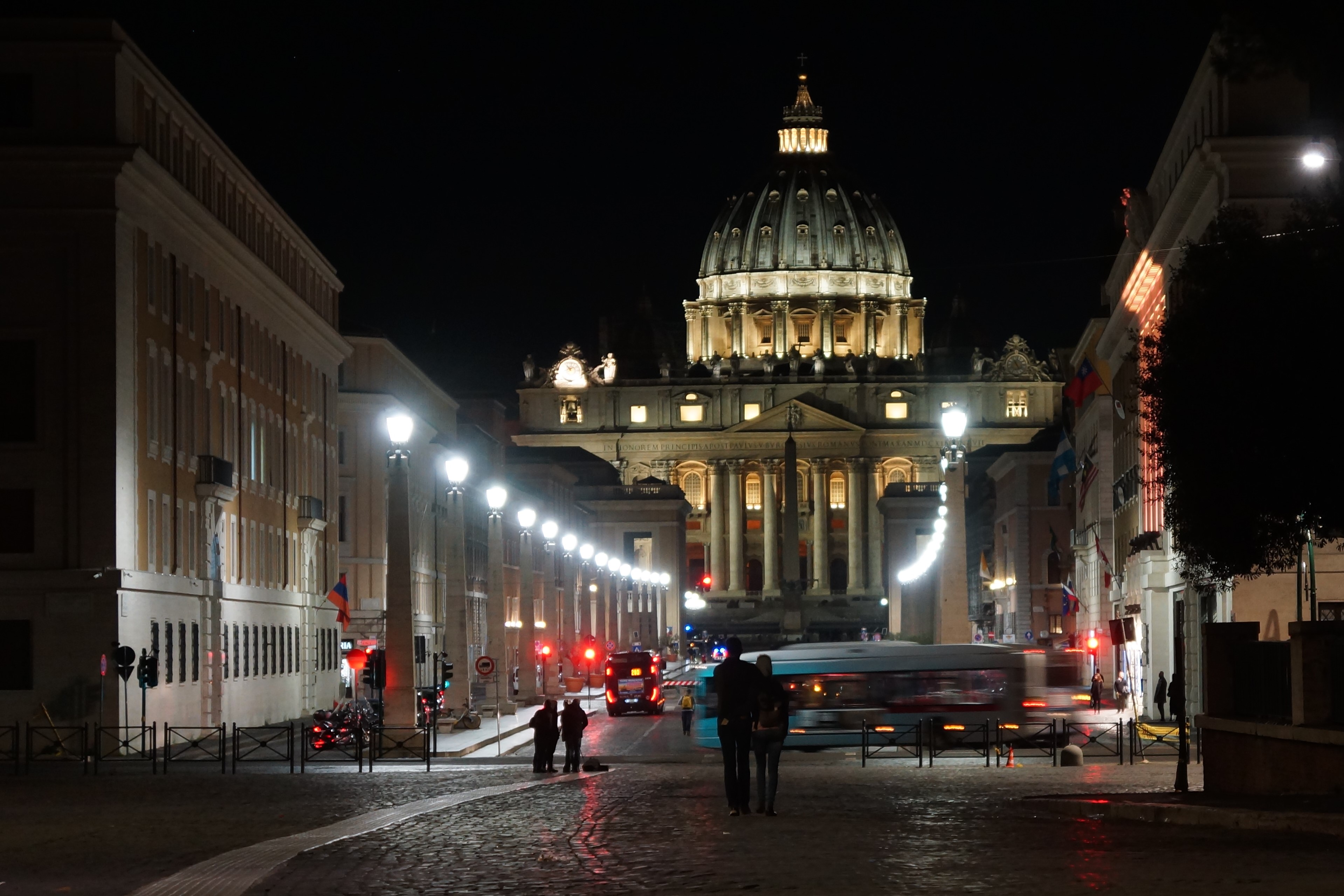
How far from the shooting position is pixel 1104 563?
6366 centimetres

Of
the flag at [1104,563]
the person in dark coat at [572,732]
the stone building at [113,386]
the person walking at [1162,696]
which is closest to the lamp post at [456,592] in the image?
the stone building at [113,386]

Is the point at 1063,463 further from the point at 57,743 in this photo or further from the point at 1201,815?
the point at 1201,815

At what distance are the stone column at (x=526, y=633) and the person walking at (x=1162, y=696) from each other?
53.8 feet

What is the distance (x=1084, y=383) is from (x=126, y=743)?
25.2m

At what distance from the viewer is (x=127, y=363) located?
142 feet

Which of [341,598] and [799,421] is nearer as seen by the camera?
[341,598]

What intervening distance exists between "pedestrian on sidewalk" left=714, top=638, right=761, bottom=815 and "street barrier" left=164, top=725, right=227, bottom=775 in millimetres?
13659

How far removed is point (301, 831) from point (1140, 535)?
3653cm

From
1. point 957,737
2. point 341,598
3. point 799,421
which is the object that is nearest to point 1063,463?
point 341,598

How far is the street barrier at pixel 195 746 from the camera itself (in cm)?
3525

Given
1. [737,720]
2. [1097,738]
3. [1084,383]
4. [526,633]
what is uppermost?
[1084,383]

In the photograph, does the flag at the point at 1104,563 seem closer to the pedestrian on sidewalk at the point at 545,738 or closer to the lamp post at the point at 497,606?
the lamp post at the point at 497,606

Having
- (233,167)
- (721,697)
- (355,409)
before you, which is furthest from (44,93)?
(355,409)

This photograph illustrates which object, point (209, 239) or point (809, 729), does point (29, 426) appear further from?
point (809, 729)
